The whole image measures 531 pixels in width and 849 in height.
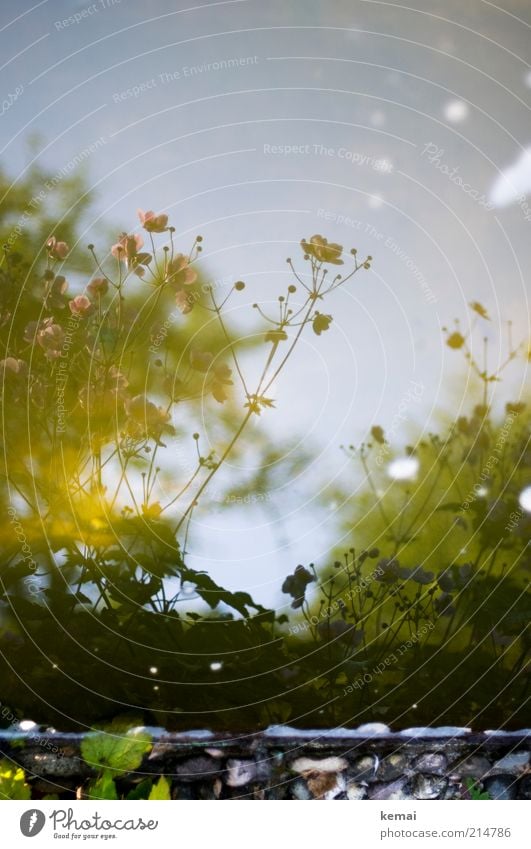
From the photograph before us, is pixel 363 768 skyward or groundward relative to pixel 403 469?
groundward

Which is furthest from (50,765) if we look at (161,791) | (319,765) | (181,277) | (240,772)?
(181,277)

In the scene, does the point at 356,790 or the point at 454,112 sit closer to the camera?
the point at 356,790

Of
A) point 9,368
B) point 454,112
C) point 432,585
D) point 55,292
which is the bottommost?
A: point 432,585

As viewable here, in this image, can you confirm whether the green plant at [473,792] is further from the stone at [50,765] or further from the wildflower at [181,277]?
the wildflower at [181,277]

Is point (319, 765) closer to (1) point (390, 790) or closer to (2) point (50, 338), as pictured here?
(1) point (390, 790)

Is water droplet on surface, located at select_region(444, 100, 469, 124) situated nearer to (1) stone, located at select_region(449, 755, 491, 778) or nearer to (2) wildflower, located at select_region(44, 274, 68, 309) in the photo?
(2) wildflower, located at select_region(44, 274, 68, 309)

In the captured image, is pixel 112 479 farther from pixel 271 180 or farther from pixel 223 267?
pixel 271 180

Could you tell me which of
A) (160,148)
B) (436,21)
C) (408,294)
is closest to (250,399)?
(408,294)

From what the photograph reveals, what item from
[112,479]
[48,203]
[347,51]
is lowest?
[112,479]
